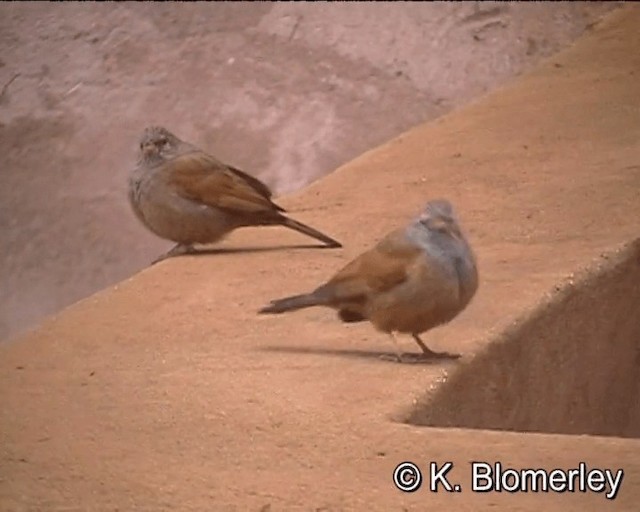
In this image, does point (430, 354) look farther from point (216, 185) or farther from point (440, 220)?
point (216, 185)

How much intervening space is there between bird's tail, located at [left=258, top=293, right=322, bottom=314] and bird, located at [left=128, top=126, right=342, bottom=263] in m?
0.88

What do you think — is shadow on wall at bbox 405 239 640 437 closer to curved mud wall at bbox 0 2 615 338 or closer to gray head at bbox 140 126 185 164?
curved mud wall at bbox 0 2 615 338

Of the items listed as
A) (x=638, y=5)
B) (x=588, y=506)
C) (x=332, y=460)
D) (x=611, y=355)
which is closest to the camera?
(x=588, y=506)

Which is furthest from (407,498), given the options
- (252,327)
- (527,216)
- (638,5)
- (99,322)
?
(638,5)

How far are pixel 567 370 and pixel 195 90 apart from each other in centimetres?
147

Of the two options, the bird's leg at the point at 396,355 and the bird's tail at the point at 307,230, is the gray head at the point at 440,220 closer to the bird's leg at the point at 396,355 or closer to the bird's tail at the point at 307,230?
the bird's leg at the point at 396,355

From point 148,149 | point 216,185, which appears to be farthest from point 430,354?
point 216,185

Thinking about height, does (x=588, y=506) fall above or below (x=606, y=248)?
above

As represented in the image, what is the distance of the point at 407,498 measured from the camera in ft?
8.55

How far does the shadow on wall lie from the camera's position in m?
3.40

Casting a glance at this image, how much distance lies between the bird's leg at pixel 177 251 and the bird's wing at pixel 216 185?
19 cm

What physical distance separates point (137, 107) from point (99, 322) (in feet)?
1.86

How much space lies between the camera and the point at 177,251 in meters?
4.81

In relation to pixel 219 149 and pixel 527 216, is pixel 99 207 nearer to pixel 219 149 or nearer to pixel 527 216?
pixel 219 149
